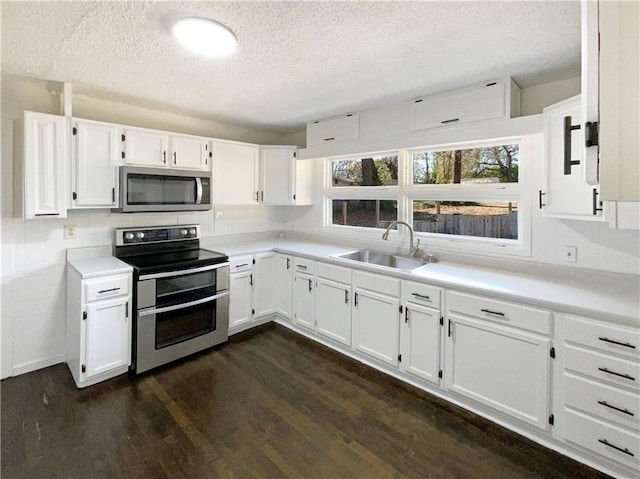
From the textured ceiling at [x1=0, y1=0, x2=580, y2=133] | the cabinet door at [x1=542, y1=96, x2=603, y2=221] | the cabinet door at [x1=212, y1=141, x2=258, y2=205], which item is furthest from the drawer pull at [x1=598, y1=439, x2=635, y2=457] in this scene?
the cabinet door at [x1=212, y1=141, x2=258, y2=205]

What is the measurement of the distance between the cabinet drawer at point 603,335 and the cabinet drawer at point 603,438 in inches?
16.0

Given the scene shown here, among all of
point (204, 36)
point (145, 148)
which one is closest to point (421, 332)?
point (204, 36)

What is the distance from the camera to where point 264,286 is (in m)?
3.64

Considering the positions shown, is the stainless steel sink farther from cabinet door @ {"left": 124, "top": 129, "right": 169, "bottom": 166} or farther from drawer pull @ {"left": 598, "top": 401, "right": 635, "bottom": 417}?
cabinet door @ {"left": 124, "top": 129, "right": 169, "bottom": 166}

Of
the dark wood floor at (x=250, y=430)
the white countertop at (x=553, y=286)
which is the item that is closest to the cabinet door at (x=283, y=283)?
the white countertop at (x=553, y=286)

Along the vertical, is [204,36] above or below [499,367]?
above

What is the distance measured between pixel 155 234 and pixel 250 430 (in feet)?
6.76

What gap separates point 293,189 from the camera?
391 centimetres

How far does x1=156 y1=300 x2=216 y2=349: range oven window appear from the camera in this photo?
9.06 feet

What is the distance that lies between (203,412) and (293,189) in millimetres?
2499

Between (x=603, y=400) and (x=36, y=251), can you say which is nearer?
(x=603, y=400)

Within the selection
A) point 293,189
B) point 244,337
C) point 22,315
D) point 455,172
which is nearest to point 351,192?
point 293,189

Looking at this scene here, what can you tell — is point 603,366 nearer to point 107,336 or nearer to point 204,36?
point 204,36

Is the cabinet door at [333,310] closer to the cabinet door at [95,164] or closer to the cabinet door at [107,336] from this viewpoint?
the cabinet door at [107,336]
